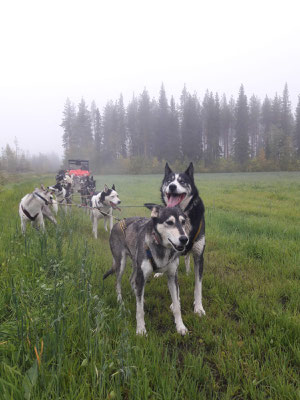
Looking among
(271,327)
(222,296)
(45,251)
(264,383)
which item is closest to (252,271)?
(222,296)

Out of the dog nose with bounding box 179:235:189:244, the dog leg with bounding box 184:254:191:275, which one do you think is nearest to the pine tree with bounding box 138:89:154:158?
the dog leg with bounding box 184:254:191:275

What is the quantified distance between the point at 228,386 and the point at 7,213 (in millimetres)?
7727

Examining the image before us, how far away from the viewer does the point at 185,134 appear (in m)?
49.6

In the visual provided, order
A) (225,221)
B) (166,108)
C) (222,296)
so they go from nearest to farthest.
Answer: (222,296), (225,221), (166,108)

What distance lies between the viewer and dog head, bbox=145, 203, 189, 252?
2410mm

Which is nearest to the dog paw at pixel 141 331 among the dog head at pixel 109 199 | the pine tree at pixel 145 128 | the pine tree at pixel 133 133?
the dog head at pixel 109 199

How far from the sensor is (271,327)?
7.71 ft

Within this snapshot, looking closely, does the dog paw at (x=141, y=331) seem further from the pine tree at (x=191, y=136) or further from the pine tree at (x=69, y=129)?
the pine tree at (x=69, y=129)

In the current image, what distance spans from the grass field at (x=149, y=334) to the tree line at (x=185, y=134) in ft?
148

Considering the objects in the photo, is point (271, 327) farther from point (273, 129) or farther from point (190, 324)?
point (273, 129)

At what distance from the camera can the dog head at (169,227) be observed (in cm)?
241

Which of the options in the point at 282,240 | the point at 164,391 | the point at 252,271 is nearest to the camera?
the point at 164,391

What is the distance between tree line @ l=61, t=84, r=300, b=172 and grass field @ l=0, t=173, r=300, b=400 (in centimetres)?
4520

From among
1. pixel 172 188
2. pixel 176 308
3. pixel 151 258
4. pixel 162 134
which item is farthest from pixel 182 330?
pixel 162 134
